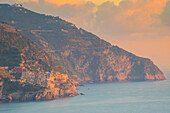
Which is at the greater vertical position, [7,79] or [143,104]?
[7,79]

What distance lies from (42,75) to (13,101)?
24461mm

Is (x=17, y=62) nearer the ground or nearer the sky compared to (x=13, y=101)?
nearer the sky

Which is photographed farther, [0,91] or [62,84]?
[62,84]

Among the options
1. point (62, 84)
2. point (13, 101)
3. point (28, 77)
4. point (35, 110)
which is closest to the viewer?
point (35, 110)

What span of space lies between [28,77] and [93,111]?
4518 centimetres

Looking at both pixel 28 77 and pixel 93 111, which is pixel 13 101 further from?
pixel 93 111

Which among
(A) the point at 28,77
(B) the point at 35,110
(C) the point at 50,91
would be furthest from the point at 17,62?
(B) the point at 35,110

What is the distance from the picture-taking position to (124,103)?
7037 inches

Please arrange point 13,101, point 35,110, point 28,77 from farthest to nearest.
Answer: point 28,77
point 13,101
point 35,110

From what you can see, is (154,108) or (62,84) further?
(62,84)

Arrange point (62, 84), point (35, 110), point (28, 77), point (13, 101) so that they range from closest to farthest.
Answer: point (35, 110), point (13, 101), point (28, 77), point (62, 84)

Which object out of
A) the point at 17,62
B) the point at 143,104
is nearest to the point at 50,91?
the point at 17,62

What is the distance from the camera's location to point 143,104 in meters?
173

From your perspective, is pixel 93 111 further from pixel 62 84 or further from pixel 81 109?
pixel 62 84
